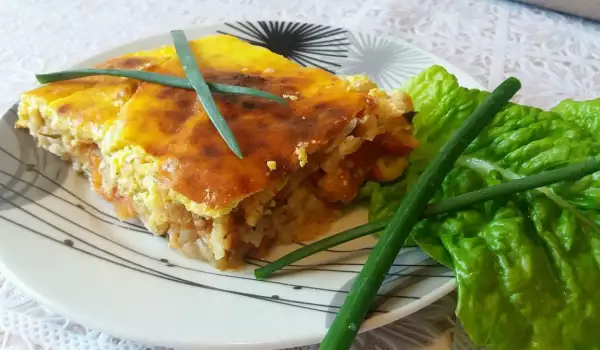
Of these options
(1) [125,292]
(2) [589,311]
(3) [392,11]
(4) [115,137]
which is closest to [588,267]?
(2) [589,311]

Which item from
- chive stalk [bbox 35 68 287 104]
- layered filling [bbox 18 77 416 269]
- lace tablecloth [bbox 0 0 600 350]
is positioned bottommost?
layered filling [bbox 18 77 416 269]

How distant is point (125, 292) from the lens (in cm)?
126

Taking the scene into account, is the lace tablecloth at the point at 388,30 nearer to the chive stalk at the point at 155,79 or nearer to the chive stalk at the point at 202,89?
the chive stalk at the point at 155,79

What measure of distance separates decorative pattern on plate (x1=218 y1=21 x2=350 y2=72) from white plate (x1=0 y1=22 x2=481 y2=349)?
69 cm

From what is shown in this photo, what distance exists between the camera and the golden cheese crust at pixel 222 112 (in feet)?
4.35

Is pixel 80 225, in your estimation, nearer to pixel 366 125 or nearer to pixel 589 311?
pixel 366 125

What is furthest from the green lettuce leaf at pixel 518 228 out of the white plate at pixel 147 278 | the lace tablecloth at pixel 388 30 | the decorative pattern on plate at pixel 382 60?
the lace tablecloth at pixel 388 30

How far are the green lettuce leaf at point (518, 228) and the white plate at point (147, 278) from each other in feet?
0.24

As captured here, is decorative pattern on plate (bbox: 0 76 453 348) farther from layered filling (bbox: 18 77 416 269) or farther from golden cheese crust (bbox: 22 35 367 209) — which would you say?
golden cheese crust (bbox: 22 35 367 209)

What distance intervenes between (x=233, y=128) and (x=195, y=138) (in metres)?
0.09

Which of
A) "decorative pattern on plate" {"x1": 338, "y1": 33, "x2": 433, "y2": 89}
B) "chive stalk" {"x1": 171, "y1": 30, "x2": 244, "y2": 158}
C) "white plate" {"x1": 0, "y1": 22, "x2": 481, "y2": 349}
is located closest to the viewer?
"white plate" {"x1": 0, "y1": 22, "x2": 481, "y2": 349}

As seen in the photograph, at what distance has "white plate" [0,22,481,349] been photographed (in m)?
1.16

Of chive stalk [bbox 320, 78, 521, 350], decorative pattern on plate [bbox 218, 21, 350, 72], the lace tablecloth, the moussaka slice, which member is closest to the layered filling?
the moussaka slice

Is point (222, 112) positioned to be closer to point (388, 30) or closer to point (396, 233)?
point (396, 233)
